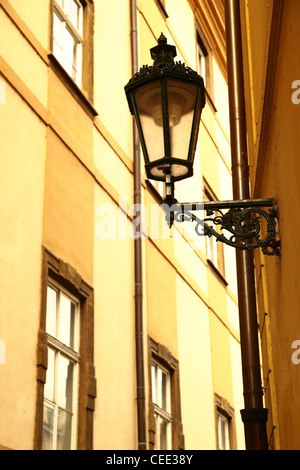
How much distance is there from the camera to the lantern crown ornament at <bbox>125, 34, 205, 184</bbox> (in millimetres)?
4359

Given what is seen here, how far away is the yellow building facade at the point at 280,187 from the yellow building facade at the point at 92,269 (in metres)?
2.23

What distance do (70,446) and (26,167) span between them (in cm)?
262

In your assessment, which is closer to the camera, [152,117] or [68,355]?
[152,117]

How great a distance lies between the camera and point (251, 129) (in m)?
6.97

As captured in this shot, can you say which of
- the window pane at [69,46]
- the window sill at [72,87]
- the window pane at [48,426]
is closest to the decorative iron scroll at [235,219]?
the window pane at [48,426]

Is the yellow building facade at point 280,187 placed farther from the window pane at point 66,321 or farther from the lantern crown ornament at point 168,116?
the window pane at point 66,321

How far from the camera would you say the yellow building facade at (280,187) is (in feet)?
13.1

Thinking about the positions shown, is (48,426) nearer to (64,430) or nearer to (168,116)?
(64,430)

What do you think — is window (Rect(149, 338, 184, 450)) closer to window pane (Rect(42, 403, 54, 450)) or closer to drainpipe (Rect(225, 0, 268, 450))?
window pane (Rect(42, 403, 54, 450))

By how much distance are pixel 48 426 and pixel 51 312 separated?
108 centimetres

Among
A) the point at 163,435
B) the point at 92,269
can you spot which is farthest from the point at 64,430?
the point at 163,435

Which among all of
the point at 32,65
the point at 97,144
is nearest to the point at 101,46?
the point at 97,144

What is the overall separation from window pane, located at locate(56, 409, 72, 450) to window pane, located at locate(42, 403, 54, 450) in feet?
0.50

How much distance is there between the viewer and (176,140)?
172 inches
